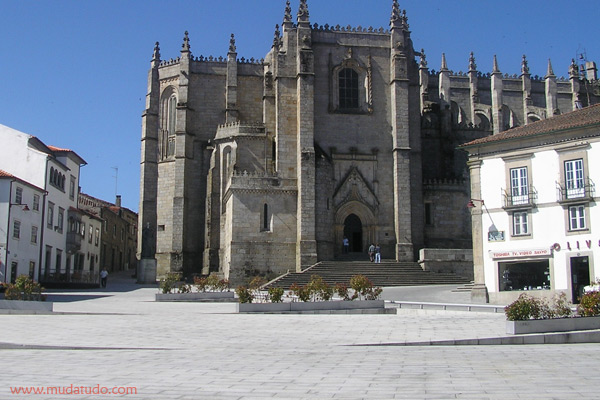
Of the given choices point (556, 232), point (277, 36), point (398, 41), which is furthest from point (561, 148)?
point (277, 36)

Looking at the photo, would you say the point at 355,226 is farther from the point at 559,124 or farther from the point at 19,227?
the point at 19,227

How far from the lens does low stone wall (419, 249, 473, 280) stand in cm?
4622

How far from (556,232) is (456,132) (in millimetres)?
30286

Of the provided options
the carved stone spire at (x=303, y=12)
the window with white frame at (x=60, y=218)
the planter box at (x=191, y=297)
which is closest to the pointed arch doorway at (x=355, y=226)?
the carved stone spire at (x=303, y=12)

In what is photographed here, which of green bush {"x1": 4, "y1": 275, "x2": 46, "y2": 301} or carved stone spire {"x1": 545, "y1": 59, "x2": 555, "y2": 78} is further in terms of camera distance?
carved stone spire {"x1": 545, "y1": 59, "x2": 555, "y2": 78}

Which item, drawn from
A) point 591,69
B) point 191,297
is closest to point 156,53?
point 191,297

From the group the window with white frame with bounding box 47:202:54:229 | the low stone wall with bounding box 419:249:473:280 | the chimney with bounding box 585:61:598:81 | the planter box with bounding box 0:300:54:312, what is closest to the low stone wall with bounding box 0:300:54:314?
the planter box with bounding box 0:300:54:312

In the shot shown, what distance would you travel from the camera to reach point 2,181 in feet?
132

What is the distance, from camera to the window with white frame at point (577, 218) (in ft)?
→ 99.2

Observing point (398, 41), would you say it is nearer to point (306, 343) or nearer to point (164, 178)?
point (164, 178)

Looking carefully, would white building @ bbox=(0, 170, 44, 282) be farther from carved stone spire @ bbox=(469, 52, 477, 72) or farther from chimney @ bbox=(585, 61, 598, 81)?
chimney @ bbox=(585, 61, 598, 81)

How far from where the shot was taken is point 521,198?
32.0m

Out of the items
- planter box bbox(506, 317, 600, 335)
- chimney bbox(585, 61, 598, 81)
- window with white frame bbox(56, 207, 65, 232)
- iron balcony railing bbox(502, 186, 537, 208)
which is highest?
chimney bbox(585, 61, 598, 81)

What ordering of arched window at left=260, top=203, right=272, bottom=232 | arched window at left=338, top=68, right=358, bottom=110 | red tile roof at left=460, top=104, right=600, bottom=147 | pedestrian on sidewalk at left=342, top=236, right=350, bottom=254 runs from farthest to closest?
arched window at left=338, top=68, right=358, bottom=110
pedestrian on sidewalk at left=342, top=236, right=350, bottom=254
arched window at left=260, top=203, right=272, bottom=232
red tile roof at left=460, top=104, right=600, bottom=147
